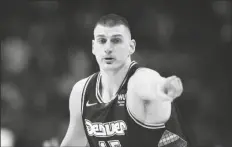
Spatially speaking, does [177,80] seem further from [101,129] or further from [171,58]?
[171,58]

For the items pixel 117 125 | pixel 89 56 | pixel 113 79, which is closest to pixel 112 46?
pixel 113 79

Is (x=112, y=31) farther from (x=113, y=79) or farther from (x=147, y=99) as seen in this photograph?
(x=147, y=99)

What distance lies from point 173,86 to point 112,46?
1.03 m

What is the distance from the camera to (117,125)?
4094 millimetres

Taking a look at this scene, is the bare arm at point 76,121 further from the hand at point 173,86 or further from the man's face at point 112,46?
the hand at point 173,86

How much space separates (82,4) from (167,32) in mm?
1704

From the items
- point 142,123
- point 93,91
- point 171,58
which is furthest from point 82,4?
point 142,123

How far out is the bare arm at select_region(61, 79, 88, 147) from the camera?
4566mm

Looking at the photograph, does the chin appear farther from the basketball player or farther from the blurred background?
the blurred background

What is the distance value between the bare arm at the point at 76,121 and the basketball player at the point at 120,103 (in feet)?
0.15

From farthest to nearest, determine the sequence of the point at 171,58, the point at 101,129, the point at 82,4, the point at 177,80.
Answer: the point at 82,4
the point at 171,58
the point at 101,129
the point at 177,80

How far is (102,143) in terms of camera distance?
4.27m

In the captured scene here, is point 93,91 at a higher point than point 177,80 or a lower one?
lower

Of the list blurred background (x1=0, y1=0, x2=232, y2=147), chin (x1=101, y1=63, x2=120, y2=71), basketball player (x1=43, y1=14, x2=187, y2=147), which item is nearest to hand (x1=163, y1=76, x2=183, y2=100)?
basketball player (x1=43, y1=14, x2=187, y2=147)
